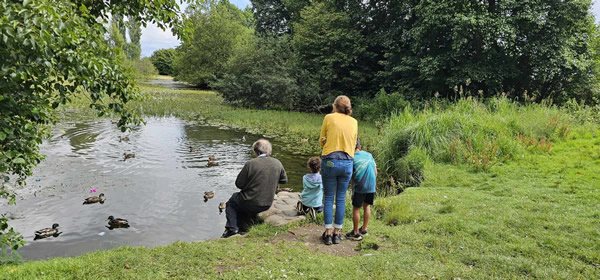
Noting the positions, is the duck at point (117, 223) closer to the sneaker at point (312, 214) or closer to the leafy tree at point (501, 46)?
the sneaker at point (312, 214)

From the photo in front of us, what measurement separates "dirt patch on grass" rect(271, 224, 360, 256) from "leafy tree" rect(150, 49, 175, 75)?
88.2 meters

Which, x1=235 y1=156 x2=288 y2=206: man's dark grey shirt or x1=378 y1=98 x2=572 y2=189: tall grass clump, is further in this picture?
x1=378 y1=98 x2=572 y2=189: tall grass clump

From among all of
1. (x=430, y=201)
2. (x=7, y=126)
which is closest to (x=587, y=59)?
(x=430, y=201)

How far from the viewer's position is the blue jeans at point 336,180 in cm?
471

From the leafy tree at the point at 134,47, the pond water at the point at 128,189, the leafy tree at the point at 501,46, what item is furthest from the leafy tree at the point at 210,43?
the pond water at the point at 128,189

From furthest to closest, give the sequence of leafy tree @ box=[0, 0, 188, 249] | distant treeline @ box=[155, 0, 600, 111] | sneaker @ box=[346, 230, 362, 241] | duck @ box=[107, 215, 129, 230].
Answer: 1. distant treeline @ box=[155, 0, 600, 111]
2. duck @ box=[107, 215, 129, 230]
3. sneaker @ box=[346, 230, 362, 241]
4. leafy tree @ box=[0, 0, 188, 249]

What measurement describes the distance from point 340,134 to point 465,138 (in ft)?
22.2

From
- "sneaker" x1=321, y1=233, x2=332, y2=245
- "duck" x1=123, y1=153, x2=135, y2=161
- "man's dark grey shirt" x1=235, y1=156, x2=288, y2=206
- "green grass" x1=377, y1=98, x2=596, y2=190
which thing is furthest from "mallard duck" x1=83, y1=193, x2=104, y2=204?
"green grass" x1=377, y1=98, x2=596, y2=190

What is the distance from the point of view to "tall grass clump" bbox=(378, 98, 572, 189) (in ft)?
30.2

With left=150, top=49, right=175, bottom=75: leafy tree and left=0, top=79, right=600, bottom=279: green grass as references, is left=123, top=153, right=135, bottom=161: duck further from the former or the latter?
left=150, top=49, right=175, bottom=75: leafy tree

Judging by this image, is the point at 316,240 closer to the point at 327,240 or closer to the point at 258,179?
the point at 327,240

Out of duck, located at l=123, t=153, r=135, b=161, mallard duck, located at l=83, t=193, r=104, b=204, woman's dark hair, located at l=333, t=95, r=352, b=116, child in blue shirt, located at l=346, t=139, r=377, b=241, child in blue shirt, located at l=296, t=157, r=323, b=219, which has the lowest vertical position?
mallard duck, located at l=83, t=193, r=104, b=204

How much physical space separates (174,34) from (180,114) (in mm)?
17826

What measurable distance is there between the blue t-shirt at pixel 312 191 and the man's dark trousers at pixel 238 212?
0.74 m
